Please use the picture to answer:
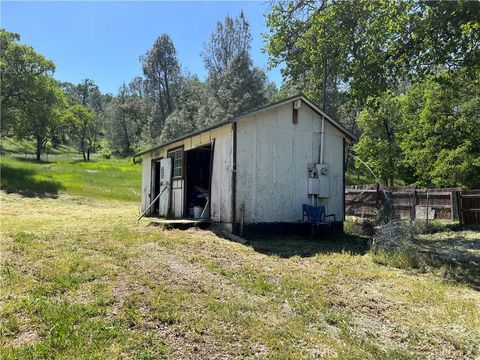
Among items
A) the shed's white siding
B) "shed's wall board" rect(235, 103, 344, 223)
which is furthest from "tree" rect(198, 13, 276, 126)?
"shed's wall board" rect(235, 103, 344, 223)

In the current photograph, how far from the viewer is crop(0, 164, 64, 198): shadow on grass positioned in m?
20.8

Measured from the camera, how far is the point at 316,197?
1106cm

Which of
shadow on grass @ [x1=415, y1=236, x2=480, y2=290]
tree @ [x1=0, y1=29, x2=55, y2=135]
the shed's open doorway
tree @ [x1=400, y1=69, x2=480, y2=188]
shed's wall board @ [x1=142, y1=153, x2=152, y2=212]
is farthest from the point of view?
tree @ [x1=0, y1=29, x2=55, y2=135]

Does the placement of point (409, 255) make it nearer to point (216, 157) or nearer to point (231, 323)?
point (231, 323)

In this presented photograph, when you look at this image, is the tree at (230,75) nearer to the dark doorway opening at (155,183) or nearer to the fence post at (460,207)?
the dark doorway opening at (155,183)

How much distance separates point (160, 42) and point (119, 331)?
158ft

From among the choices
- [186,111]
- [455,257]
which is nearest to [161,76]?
[186,111]

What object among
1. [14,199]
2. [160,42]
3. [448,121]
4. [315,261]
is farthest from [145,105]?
[315,261]

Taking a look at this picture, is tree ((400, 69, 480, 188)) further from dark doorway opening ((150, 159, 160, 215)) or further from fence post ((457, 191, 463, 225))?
dark doorway opening ((150, 159, 160, 215))

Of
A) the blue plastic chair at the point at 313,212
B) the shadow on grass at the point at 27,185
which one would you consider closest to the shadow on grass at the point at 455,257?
the blue plastic chair at the point at 313,212

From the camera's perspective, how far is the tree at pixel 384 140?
2583 cm

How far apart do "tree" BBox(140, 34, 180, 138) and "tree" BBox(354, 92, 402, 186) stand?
28045mm

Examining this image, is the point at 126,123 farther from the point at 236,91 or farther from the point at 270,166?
the point at 270,166

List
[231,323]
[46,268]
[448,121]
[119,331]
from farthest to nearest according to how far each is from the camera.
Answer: [448,121]
[46,268]
[231,323]
[119,331]
